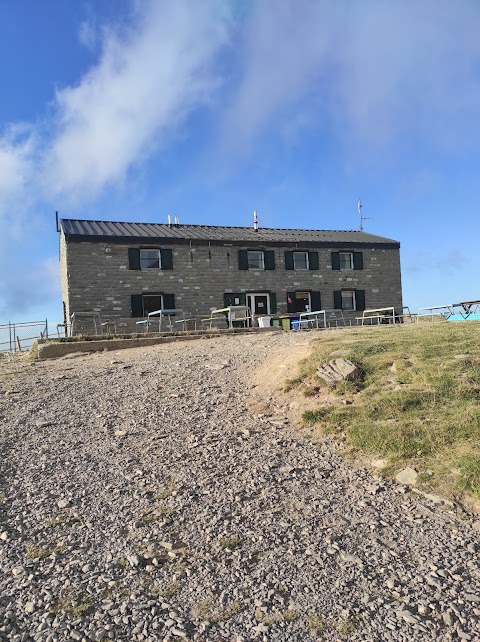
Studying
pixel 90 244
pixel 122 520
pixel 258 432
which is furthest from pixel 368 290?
pixel 122 520

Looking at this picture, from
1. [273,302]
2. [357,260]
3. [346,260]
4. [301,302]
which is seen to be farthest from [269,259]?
[357,260]

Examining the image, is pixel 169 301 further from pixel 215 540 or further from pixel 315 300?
pixel 215 540

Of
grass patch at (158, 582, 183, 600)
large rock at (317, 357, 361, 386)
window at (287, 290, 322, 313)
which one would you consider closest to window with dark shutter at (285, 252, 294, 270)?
window at (287, 290, 322, 313)

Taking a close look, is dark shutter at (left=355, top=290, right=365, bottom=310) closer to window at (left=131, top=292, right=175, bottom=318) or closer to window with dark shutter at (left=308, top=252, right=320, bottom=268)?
window with dark shutter at (left=308, top=252, right=320, bottom=268)

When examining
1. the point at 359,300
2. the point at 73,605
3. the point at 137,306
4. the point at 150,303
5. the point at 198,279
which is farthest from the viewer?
the point at 359,300

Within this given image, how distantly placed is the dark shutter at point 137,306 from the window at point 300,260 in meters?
9.03

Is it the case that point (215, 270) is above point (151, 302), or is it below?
above

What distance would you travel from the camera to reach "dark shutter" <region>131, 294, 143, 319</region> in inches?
984

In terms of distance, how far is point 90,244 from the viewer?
2447cm

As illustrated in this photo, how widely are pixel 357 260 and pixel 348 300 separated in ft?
7.96

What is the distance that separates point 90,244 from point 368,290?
15.7 meters

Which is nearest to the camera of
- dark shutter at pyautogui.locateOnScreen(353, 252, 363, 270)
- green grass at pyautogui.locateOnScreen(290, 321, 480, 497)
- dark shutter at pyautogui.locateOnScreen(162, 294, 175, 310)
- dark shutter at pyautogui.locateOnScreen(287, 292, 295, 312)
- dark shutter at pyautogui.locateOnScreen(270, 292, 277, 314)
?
green grass at pyautogui.locateOnScreen(290, 321, 480, 497)

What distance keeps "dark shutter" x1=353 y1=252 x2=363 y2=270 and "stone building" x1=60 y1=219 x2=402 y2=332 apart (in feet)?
0.19

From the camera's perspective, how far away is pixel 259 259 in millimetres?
28234
